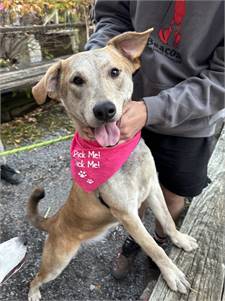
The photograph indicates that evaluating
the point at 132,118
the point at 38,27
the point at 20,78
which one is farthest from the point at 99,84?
the point at 38,27

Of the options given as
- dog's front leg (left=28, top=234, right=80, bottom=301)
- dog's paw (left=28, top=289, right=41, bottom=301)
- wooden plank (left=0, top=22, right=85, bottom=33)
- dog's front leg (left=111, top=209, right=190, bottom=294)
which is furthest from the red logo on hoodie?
wooden plank (left=0, top=22, right=85, bottom=33)

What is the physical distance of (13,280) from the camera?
2.95m

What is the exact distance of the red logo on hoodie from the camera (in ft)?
6.66

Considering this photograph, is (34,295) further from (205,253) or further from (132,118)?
(132,118)

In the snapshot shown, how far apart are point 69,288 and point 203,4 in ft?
7.00

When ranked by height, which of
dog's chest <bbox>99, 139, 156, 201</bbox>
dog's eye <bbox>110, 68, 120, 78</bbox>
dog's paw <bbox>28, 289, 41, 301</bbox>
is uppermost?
dog's eye <bbox>110, 68, 120, 78</bbox>

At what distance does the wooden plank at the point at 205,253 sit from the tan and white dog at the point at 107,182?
0.17ft

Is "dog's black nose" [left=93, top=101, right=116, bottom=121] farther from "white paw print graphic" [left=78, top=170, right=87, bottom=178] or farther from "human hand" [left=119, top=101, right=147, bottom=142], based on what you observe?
"white paw print graphic" [left=78, top=170, right=87, bottom=178]

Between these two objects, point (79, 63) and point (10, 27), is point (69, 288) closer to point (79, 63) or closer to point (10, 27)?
point (79, 63)

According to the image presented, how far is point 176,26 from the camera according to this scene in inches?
81.7

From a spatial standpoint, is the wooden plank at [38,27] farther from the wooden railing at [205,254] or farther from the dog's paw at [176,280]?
the dog's paw at [176,280]

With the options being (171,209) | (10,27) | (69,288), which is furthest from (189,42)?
(10,27)

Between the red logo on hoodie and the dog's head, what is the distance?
198mm

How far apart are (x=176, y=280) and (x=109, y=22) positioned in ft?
5.31
